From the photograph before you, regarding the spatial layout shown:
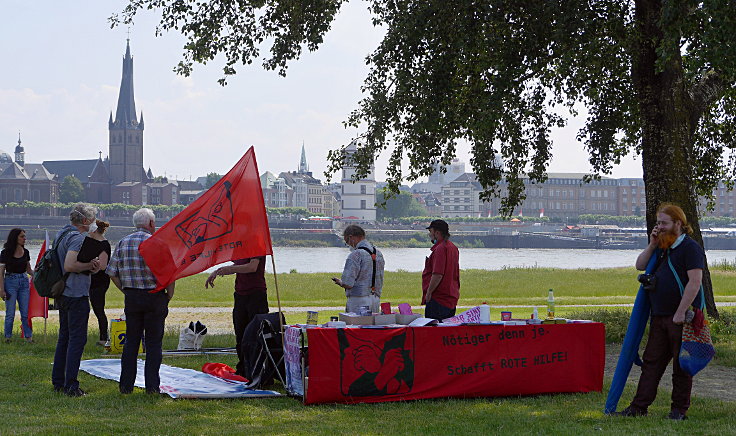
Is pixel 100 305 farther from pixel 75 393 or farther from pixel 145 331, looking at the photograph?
pixel 145 331

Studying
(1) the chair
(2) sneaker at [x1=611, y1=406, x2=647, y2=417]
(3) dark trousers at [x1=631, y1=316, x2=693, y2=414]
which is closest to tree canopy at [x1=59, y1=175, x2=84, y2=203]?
(1) the chair

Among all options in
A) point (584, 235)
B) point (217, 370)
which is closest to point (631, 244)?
point (584, 235)

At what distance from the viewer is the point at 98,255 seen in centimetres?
937

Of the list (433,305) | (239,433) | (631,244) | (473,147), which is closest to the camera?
(239,433)

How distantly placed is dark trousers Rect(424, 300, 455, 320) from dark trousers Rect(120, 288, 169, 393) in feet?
10.7

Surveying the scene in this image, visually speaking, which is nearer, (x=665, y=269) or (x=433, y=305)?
(x=665, y=269)

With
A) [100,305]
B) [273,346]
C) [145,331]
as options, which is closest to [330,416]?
[273,346]

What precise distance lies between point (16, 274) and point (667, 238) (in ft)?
31.1

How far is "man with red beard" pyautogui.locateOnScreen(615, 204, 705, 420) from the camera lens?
7.14 m

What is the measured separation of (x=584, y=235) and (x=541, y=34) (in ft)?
480

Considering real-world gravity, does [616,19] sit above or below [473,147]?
above

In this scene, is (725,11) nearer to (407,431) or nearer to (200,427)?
(407,431)

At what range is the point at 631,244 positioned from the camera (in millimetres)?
143000

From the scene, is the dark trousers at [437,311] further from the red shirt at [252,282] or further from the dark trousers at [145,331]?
the dark trousers at [145,331]
